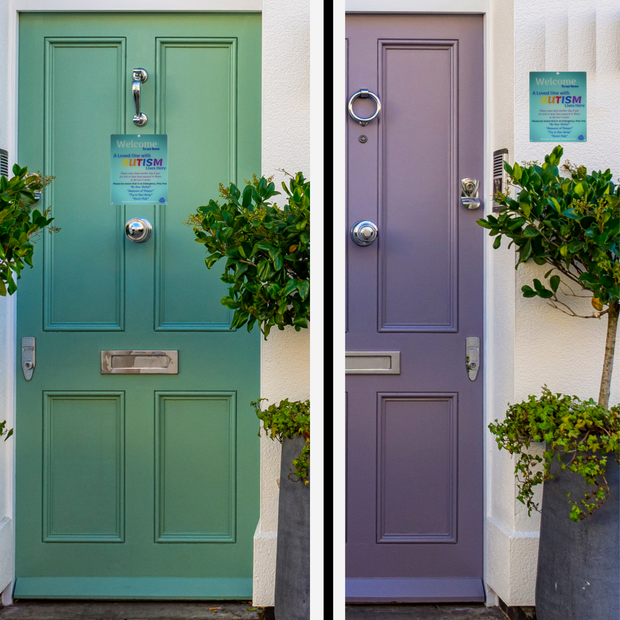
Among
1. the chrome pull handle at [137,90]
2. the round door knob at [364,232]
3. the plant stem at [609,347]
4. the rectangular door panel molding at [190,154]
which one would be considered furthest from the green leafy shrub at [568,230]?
the chrome pull handle at [137,90]

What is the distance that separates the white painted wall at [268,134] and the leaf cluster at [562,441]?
646 millimetres

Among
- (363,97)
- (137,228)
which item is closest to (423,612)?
(363,97)

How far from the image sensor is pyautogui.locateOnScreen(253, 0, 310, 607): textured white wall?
1.12 metres

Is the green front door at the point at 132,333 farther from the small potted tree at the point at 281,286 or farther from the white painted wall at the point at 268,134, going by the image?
the small potted tree at the point at 281,286

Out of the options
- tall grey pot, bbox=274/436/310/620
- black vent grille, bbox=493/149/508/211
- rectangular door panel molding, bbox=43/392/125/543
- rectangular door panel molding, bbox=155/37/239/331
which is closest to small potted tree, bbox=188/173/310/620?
tall grey pot, bbox=274/436/310/620

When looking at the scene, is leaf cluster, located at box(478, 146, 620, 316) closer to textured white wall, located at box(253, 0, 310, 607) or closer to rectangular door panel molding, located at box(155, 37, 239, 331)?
textured white wall, located at box(253, 0, 310, 607)

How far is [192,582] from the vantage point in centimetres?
119

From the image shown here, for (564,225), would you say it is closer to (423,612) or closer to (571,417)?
(571,417)

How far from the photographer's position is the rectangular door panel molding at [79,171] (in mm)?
1113

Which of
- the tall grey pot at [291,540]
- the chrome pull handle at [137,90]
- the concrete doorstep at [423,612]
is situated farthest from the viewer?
the chrome pull handle at [137,90]

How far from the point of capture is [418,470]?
45 centimetres

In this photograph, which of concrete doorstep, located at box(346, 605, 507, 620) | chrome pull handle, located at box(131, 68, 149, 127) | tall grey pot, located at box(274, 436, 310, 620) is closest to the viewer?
concrete doorstep, located at box(346, 605, 507, 620)

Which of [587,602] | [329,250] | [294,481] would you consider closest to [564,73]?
[329,250]

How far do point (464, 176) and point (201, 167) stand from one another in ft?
2.78
